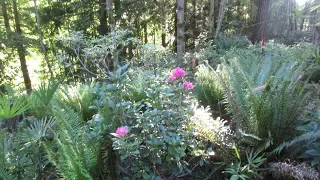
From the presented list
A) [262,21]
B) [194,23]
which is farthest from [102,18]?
[262,21]

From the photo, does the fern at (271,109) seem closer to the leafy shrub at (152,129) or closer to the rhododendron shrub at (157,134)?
the leafy shrub at (152,129)

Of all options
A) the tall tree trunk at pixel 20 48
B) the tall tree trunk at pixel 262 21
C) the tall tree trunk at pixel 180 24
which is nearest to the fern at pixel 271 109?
the tall tree trunk at pixel 180 24

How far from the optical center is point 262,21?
827 cm

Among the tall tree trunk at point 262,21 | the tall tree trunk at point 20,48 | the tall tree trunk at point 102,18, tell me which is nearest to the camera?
the tall tree trunk at point 262,21

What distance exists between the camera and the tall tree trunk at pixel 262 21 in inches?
324

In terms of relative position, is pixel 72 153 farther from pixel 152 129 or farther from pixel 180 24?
pixel 180 24

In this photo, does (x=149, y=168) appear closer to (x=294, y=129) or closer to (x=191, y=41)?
(x=294, y=129)

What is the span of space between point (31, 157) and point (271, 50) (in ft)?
15.9

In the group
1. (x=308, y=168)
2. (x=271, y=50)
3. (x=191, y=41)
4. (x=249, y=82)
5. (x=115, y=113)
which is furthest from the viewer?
(x=191, y=41)

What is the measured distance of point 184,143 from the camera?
166 cm

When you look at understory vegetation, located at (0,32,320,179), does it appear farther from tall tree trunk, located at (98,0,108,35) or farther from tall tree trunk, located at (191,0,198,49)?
tall tree trunk, located at (191,0,198,49)

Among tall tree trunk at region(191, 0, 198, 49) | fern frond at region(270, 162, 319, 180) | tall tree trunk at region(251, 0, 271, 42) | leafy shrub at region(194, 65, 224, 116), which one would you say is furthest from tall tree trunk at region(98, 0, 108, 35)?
fern frond at region(270, 162, 319, 180)

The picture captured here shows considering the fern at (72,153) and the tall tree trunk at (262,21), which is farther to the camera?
the tall tree trunk at (262,21)

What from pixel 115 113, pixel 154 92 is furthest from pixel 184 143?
pixel 115 113
